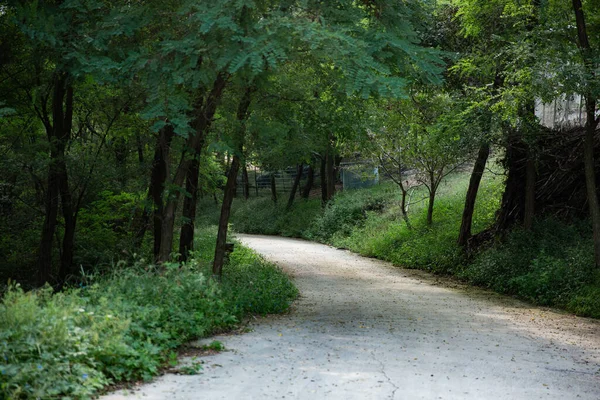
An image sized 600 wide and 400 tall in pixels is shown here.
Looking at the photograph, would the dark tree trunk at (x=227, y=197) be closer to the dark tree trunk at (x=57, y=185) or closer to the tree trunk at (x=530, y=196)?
the dark tree trunk at (x=57, y=185)

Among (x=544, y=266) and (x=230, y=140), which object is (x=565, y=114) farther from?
(x=230, y=140)

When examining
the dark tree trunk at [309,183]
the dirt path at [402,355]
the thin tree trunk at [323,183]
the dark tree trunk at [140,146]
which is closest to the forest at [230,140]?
the dark tree trunk at [140,146]

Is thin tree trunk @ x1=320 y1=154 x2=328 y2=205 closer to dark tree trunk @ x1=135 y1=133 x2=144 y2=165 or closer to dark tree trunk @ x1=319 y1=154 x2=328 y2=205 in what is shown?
dark tree trunk @ x1=319 y1=154 x2=328 y2=205

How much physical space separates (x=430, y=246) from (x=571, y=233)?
24.4 ft

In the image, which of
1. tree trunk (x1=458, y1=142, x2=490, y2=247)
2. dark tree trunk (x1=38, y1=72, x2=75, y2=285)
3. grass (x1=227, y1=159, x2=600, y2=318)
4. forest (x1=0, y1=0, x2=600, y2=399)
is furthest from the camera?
tree trunk (x1=458, y1=142, x2=490, y2=247)

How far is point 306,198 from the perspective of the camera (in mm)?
→ 45344

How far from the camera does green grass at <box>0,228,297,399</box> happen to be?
235 inches

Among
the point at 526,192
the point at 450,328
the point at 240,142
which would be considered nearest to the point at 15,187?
the point at 240,142

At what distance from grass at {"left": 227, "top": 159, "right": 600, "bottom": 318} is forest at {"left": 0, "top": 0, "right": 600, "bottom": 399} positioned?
97 millimetres

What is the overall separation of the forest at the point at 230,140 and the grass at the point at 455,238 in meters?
0.10

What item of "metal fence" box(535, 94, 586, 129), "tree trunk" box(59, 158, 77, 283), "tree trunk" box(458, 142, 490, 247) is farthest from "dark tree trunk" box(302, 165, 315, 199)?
"tree trunk" box(59, 158, 77, 283)

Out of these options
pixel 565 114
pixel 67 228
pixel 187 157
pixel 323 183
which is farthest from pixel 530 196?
pixel 323 183

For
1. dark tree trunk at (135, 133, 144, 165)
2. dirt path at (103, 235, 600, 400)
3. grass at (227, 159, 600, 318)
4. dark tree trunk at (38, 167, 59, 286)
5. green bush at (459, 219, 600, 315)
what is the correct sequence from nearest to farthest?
dirt path at (103, 235, 600, 400), green bush at (459, 219, 600, 315), grass at (227, 159, 600, 318), dark tree trunk at (38, 167, 59, 286), dark tree trunk at (135, 133, 144, 165)

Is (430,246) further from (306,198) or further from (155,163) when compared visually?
(306,198)
